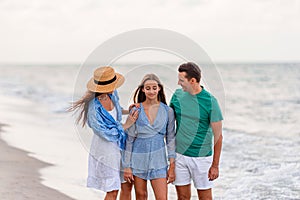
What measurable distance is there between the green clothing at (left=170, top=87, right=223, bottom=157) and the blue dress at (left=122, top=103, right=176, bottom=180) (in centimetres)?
8

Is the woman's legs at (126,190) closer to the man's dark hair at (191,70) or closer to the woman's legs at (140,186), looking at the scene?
the woman's legs at (140,186)

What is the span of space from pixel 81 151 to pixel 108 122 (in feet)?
14.7

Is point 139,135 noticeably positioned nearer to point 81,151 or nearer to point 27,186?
point 27,186

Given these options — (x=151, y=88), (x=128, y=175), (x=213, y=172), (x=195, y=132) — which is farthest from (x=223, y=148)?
(x=151, y=88)

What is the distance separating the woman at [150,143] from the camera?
4258 mm

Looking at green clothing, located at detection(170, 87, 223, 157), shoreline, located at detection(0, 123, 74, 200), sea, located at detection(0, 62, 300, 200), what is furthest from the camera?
shoreline, located at detection(0, 123, 74, 200)

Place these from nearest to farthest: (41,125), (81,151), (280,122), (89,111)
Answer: (89,111), (81,151), (41,125), (280,122)

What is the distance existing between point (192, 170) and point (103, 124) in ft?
2.80

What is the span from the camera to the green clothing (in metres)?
4.28

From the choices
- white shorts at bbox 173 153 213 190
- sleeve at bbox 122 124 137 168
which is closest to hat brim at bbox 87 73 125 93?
sleeve at bbox 122 124 137 168

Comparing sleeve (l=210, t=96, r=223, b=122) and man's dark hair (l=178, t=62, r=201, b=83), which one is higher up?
man's dark hair (l=178, t=62, r=201, b=83)

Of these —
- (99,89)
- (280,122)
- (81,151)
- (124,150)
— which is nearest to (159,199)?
(124,150)

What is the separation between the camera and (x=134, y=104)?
14.2 feet

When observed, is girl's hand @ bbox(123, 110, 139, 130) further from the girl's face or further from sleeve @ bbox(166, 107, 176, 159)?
sleeve @ bbox(166, 107, 176, 159)
